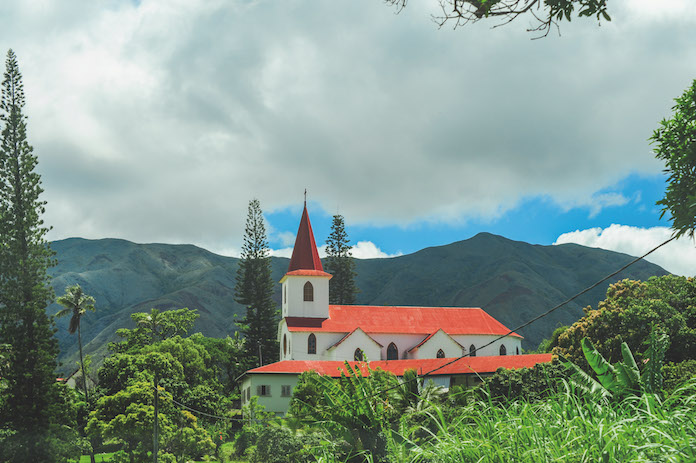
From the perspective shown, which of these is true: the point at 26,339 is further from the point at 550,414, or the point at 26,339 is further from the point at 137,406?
the point at 550,414

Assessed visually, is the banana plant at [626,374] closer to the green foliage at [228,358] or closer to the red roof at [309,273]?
the red roof at [309,273]

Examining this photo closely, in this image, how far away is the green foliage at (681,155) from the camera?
12594mm

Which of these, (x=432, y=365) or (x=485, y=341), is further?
(x=485, y=341)

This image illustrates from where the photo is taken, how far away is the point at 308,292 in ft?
153

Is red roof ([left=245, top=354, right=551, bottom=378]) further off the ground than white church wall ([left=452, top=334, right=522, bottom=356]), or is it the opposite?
white church wall ([left=452, top=334, right=522, bottom=356])

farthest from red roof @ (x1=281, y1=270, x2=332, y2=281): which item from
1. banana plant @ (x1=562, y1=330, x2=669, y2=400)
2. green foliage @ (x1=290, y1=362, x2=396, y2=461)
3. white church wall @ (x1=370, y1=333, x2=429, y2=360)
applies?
green foliage @ (x1=290, y1=362, x2=396, y2=461)

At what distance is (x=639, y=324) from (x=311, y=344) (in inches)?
942

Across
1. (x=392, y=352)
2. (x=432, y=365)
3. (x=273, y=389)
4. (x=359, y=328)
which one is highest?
(x=359, y=328)

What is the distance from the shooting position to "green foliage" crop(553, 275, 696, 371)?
24.0 m

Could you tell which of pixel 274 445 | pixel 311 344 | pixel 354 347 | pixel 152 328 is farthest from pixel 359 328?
pixel 274 445

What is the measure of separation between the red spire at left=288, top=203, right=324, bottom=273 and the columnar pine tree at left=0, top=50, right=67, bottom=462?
19.1 m

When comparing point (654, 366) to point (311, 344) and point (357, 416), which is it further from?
point (311, 344)

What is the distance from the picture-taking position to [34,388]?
1156 inches

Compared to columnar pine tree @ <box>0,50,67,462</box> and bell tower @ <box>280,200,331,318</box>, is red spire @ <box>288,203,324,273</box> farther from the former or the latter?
columnar pine tree @ <box>0,50,67,462</box>
